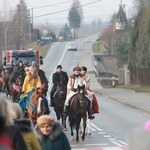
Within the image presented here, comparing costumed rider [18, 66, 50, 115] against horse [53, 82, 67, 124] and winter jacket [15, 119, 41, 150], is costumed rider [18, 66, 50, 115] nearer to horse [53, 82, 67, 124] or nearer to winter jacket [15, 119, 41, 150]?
horse [53, 82, 67, 124]

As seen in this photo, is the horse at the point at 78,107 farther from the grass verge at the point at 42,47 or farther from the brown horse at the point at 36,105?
the grass verge at the point at 42,47

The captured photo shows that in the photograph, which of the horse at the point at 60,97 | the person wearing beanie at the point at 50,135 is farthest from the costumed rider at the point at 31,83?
the person wearing beanie at the point at 50,135

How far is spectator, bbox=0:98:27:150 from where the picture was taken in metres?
5.87

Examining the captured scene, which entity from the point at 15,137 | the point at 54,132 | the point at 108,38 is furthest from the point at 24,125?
the point at 108,38

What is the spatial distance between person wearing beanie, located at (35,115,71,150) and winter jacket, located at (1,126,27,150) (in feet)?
5.61

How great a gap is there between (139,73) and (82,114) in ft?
106

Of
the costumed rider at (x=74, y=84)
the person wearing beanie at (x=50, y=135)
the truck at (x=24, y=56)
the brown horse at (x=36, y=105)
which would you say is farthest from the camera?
the truck at (x=24, y=56)

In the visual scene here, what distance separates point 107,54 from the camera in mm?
113500

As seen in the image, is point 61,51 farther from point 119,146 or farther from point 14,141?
point 14,141

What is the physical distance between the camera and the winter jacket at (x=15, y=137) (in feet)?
19.5

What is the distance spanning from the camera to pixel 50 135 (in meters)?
8.17

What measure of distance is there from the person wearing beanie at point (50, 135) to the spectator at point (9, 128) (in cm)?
176

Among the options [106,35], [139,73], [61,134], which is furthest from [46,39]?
[61,134]

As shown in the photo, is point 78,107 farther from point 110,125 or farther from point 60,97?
point 110,125
